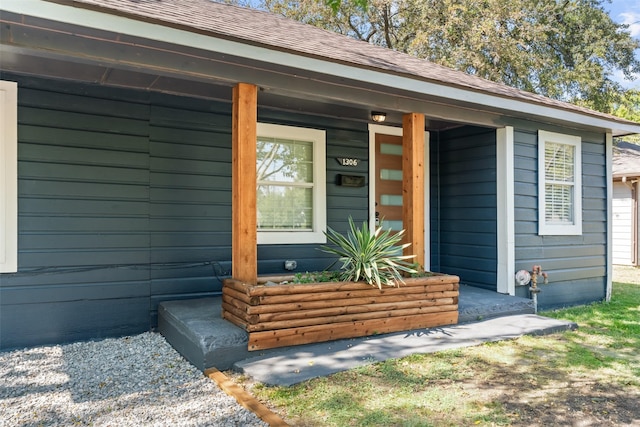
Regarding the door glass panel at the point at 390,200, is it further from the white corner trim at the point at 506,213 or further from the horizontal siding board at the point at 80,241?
the horizontal siding board at the point at 80,241

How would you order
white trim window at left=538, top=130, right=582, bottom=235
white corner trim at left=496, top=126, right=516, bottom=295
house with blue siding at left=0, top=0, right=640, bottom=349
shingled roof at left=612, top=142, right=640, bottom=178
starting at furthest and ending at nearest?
shingled roof at left=612, top=142, right=640, bottom=178 → white trim window at left=538, top=130, right=582, bottom=235 → white corner trim at left=496, top=126, right=516, bottom=295 → house with blue siding at left=0, top=0, right=640, bottom=349

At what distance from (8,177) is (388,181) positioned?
404 cm

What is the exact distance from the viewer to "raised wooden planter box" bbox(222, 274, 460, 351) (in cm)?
335

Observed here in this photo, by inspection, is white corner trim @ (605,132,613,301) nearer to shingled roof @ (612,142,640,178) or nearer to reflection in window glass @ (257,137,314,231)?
reflection in window glass @ (257,137,314,231)

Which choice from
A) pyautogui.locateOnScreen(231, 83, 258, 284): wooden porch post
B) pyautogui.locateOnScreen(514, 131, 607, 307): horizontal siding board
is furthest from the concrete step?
pyautogui.locateOnScreen(514, 131, 607, 307): horizontal siding board

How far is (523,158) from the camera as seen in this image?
557cm

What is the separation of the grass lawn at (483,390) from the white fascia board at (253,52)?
7.74 feet

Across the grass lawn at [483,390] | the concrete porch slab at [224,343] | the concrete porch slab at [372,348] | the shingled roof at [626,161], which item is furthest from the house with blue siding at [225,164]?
the shingled roof at [626,161]

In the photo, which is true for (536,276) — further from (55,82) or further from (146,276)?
(55,82)

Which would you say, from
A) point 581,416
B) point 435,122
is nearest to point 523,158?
point 435,122

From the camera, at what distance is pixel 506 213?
17.6 ft

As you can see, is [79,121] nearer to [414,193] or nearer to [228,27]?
[228,27]

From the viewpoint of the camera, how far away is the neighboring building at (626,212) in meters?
10.8

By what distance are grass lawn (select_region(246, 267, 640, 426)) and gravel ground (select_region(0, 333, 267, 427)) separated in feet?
1.22
